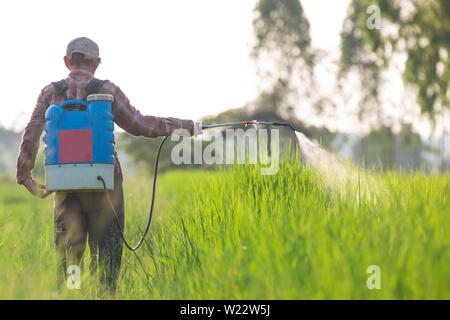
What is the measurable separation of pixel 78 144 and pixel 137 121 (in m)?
0.61

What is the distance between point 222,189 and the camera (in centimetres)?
436

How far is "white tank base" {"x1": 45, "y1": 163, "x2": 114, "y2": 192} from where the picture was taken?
3223 mm

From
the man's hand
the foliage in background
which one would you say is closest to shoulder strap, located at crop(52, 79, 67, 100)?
the man's hand

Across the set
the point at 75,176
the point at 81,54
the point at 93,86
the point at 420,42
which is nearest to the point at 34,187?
the point at 75,176

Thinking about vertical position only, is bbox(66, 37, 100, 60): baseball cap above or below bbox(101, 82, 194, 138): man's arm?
above

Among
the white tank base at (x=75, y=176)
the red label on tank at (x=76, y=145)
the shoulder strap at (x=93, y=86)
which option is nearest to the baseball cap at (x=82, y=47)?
the shoulder strap at (x=93, y=86)

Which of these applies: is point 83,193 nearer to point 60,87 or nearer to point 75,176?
point 75,176

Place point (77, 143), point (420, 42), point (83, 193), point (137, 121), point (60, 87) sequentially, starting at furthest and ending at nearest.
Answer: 1. point (420, 42)
2. point (137, 121)
3. point (83, 193)
4. point (60, 87)
5. point (77, 143)

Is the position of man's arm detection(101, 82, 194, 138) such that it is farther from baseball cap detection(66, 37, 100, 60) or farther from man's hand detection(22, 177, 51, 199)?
man's hand detection(22, 177, 51, 199)

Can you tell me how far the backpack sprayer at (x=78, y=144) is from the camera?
3217 mm

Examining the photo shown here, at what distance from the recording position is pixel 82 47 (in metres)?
3.44

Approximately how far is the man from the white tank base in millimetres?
241

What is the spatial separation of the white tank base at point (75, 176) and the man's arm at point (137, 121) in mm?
539
